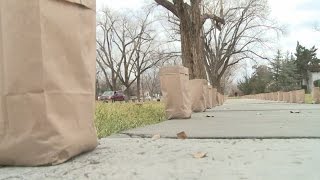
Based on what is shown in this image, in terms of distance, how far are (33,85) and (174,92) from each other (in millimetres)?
7076

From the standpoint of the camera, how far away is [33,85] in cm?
331

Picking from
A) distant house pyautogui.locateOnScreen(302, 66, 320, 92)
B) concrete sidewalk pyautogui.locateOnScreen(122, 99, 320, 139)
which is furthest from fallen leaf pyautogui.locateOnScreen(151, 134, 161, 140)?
distant house pyautogui.locateOnScreen(302, 66, 320, 92)

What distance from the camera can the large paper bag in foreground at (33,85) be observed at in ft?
10.9

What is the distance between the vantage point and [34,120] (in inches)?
130

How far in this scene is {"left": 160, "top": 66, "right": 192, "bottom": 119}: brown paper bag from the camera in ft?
33.4

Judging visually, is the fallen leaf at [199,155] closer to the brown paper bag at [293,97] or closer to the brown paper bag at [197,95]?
the brown paper bag at [197,95]

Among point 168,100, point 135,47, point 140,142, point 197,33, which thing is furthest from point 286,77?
point 140,142

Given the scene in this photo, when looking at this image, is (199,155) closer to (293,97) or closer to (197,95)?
(197,95)

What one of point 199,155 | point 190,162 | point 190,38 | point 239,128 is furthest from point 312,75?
point 190,162

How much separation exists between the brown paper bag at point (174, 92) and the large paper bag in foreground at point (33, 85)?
6.69 metres

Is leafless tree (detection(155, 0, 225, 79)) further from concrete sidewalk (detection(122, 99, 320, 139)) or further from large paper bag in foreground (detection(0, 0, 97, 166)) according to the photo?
large paper bag in foreground (detection(0, 0, 97, 166))

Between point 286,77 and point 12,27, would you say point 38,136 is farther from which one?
point 286,77

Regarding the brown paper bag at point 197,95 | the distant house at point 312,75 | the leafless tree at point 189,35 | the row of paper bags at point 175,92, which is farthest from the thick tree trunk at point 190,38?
the distant house at point 312,75

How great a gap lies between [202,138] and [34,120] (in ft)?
8.15
